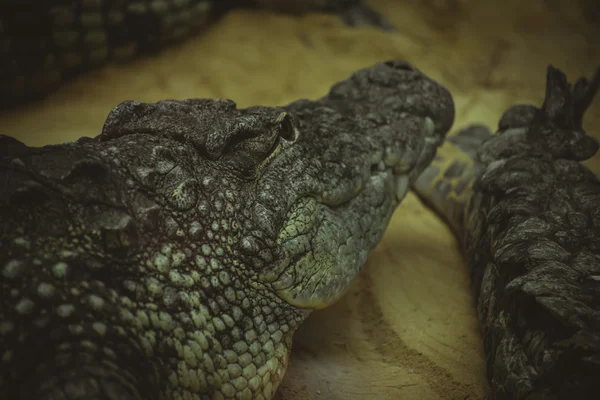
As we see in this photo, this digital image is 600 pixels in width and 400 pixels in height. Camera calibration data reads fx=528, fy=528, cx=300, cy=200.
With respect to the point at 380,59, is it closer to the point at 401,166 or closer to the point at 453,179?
the point at 453,179

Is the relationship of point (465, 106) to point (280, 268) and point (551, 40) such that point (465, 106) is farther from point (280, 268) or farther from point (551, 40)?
point (280, 268)

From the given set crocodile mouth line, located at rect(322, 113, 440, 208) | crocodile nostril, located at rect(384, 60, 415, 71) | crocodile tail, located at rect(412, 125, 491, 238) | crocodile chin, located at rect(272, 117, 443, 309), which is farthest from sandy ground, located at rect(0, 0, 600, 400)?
crocodile nostril, located at rect(384, 60, 415, 71)

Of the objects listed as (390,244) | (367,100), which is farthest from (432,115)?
(390,244)

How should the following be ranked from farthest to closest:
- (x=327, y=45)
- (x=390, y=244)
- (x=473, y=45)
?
(x=473, y=45), (x=327, y=45), (x=390, y=244)

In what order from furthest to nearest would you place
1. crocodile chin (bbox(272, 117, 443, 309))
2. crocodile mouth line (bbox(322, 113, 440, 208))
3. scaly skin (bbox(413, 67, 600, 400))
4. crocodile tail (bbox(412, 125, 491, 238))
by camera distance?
1. crocodile tail (bbox(412, 125, 491, 238))
2. crocodile mouth line (bbox(322, 113, 440, 208))
3. crocodile chin (bbox(272, 117, 443, 309))
4. scaly skin (bbox(413, 67, 600, 400))

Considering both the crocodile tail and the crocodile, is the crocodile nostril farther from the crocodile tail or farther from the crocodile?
the crocodile

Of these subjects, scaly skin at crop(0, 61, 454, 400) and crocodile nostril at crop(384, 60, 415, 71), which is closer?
scaly skin at crop(0, 61, 454, 400)

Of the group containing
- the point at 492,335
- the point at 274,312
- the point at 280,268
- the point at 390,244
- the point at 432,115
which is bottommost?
the point at 390,244
